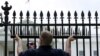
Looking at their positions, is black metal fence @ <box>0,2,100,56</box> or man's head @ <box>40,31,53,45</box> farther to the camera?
black metal fence @ <box>0,2,100,56</box>

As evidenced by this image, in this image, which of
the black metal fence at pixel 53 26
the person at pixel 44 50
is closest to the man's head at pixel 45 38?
the person at pixel 44 50

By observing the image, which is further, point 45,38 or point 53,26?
point 53,26

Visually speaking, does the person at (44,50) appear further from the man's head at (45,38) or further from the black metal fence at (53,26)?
the black metal fence at (53,26)

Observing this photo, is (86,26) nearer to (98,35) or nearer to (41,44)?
(98,35)

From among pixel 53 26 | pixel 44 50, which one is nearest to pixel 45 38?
pixel 44 50

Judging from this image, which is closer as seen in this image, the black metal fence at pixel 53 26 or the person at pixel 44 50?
the person at pixel 44 50

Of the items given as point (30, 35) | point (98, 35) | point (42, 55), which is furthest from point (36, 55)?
point (98, 35)

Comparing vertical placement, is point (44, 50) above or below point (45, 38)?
below

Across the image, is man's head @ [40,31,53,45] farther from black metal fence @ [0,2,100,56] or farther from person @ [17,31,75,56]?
black metal fence @ [0,2,100,56]

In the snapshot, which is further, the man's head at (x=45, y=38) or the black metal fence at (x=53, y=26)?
the black metal fence at (x=53, y=26)

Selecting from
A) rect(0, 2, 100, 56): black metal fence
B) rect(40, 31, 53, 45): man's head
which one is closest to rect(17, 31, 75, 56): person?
rect(40, 31, 53, 45): man's head

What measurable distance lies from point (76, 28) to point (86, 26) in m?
0.28

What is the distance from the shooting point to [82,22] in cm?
844

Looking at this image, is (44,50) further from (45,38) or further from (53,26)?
(53,26)
